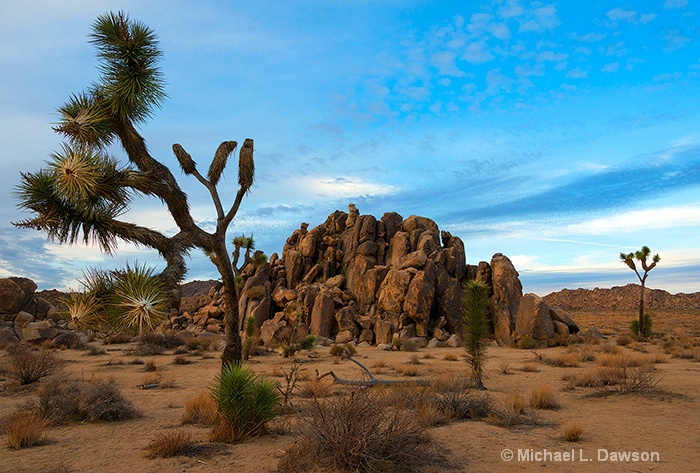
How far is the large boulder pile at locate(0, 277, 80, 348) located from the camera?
27234 mm

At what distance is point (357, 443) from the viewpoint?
626cm

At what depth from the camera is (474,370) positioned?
44.7ft

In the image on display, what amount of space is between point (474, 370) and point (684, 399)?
519 centimetres

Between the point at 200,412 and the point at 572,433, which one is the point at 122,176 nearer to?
the point at 200,412

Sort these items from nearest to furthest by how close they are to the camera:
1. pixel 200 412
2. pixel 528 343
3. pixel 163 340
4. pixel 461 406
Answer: pixel 200 412, pixel 461 406, pixel 528 343, pixel 163 340

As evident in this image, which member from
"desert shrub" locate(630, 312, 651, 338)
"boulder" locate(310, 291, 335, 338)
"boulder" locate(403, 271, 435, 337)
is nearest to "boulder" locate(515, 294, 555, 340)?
"boulder" locate(403, 271, 435, 337)

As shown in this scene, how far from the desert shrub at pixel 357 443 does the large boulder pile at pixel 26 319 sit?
25.6 m

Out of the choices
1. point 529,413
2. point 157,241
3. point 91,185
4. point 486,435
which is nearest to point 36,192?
point 91,185

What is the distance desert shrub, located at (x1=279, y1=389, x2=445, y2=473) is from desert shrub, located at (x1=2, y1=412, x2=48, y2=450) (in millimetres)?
4717

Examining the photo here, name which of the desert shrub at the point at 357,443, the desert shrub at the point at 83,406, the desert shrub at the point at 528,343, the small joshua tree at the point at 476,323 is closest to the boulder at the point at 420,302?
the desert shrub at the point at 528,343

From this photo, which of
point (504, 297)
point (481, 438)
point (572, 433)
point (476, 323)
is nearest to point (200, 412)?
point (481, 438)

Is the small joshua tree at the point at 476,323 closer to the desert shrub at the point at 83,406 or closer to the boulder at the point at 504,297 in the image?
the desert shrub at the point at 83,406

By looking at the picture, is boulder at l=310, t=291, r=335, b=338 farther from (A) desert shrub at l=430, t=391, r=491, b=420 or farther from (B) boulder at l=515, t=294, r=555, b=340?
(A) desert shrub at l=430, t=391, r=491, b=420

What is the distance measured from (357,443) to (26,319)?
36.3 meters
